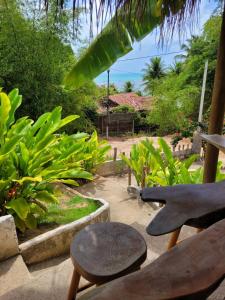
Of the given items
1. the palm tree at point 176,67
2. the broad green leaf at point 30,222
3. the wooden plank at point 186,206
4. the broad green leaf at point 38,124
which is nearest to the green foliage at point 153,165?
the broad green leaf at point 38,124

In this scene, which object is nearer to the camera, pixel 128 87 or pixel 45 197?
pixel 45 197

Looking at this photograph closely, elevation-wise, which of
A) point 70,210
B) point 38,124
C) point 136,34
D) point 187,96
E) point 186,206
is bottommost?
point 70,210

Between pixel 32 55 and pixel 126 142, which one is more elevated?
pixel 32 55

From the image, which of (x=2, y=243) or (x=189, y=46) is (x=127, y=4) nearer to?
(x=2, y=243)

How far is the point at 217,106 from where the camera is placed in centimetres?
230

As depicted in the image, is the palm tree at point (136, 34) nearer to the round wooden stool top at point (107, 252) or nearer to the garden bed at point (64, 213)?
the round wooden stool top at point (107, 252)

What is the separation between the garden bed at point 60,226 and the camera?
9.20ft

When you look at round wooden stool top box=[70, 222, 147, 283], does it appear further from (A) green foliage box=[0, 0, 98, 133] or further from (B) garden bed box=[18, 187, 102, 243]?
(A) green foliage box=[0, 0, 98, 133]

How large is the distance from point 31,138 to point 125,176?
393 cm

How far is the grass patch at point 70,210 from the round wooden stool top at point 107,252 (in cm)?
227

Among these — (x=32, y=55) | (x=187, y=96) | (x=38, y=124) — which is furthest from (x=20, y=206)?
(x=187, y=96)

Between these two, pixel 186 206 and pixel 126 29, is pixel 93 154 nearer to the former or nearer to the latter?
pixel 126 29

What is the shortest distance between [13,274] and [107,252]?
1.55m

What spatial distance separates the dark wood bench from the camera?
44cm
